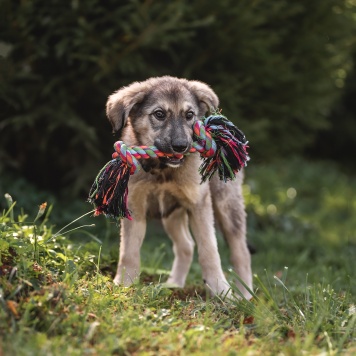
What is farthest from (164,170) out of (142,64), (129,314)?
(142,64)

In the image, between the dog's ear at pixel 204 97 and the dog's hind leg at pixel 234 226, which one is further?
the dog's hind leg at pixel 234 226

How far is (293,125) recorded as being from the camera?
9508mm

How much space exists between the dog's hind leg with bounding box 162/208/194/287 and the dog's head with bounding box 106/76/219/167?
39.3 inches

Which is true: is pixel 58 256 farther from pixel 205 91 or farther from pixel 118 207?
pixel 205 91

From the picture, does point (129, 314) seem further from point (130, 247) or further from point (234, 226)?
point (234, 226)

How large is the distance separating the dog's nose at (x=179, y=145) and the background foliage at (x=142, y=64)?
2.92 m

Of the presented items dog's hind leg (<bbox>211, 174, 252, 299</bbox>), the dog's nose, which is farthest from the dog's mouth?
dog's hind leg (<bbox>211, 174, 252, 299</bbox>)

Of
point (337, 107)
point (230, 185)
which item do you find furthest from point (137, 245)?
point (337, 107)

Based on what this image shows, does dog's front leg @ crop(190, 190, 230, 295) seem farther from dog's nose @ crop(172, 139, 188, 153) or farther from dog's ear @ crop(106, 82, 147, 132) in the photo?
dog's ear @ crop(106, 82, 147, 132)

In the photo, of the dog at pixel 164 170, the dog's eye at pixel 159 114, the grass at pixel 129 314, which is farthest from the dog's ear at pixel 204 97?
the grass at pixel 129 314

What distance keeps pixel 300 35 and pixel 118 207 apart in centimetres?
566

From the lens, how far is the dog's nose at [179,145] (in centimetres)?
414

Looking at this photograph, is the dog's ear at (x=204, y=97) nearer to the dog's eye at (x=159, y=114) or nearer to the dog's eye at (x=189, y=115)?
the dog's eye at (x=189, y=115)

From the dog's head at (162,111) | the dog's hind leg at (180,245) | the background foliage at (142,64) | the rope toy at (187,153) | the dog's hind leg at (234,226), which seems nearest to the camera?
the rope toy at (187,153)
